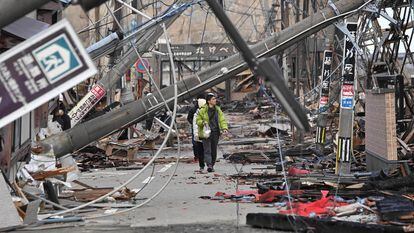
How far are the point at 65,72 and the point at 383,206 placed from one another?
5184 millimetres

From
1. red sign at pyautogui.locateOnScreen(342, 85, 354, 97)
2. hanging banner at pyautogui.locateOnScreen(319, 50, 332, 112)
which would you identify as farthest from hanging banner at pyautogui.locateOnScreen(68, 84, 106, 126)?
red sign at pyautogui.locateOnScreen(342, 85, 354, 97)

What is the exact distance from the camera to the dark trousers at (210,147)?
20.0 meters

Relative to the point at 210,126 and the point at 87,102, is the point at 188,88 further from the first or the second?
the point at 87,102

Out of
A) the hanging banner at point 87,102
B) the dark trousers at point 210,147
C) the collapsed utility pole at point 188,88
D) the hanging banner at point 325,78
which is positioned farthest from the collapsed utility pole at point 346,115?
the hanging banner at point 87,102

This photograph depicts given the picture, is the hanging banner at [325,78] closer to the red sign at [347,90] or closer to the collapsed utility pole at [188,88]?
the red sign at [347,90]

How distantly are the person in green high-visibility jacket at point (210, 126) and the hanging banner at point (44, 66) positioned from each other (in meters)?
12.7

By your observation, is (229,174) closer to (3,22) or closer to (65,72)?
(3,22)

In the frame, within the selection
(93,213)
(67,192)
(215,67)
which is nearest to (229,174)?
(215,67)

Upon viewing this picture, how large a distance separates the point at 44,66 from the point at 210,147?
12.9 m

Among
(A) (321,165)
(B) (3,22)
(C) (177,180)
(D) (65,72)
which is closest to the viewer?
(D) (65,72)

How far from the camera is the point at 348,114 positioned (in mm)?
16812

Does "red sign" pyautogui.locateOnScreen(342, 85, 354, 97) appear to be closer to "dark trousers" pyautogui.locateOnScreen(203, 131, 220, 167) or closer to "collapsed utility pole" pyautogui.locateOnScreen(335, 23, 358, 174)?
"collapsed utility pole" pyautogui.locateOnScreen(335, 23, 358, 174)

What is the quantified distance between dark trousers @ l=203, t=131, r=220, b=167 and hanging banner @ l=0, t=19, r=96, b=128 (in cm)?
1274

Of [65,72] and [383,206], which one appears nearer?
[65,72]
